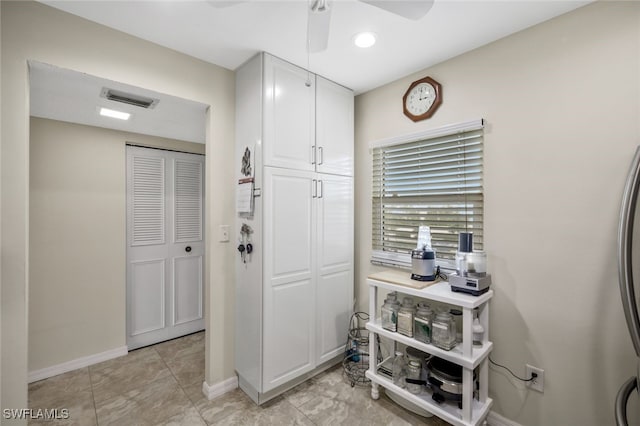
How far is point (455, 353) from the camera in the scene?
159 centimetres

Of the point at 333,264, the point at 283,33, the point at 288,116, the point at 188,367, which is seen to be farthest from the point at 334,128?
the point at 188,367

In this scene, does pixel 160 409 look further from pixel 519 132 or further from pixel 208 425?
pixel 519 132

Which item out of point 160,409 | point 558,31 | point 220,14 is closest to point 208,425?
point 160,409

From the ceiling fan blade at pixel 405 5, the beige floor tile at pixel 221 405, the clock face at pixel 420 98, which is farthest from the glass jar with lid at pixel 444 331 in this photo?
the ceiling fan blade at pixel 405 5

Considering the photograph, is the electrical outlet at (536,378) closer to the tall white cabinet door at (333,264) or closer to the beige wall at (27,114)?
the tall white cabinet door at (333,264)

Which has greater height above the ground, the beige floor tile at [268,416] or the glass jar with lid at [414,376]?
the glass jar with lid at [414,376]

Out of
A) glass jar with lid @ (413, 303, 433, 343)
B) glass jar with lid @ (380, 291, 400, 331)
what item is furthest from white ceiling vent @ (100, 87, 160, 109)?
glass jar with lid @ (413, 303, 433, 343)

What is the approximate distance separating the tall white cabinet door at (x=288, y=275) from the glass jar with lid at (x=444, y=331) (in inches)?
35.2

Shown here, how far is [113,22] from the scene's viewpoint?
1.60 meters

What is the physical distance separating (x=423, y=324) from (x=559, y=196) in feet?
3.44

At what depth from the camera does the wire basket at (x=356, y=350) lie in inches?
90.2

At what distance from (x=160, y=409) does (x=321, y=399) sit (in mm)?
1100

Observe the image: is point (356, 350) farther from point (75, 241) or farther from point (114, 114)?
point (114, 114)

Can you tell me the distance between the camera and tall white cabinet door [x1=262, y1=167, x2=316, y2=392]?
191cm
